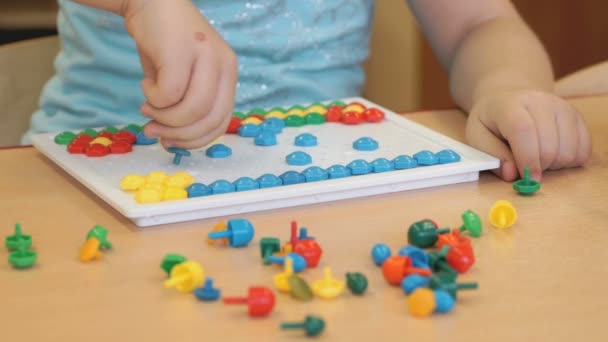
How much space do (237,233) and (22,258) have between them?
0.12m

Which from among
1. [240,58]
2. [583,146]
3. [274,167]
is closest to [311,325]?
[274,167]

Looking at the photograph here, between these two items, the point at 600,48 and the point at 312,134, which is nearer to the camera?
the point at 312,134

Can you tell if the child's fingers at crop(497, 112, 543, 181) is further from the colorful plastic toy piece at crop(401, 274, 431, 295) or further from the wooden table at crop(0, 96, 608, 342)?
the colorful plastic toy piece at crop(401, 274, 431, 295)

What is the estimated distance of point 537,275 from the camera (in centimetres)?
48

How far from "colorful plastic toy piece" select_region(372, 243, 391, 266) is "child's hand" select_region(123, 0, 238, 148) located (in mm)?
166

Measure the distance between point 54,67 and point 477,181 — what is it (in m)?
0.57

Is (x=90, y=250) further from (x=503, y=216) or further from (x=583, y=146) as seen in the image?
(x=583, y=146)

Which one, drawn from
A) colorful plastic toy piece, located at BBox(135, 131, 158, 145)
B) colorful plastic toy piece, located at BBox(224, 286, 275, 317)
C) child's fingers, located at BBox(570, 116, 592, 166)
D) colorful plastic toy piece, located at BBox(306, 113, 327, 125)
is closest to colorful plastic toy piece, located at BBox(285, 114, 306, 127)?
colorful plastic toy piece, located at BBox(306, 113, 327, 125)

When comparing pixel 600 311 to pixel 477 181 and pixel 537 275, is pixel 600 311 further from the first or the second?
pixel 477 181

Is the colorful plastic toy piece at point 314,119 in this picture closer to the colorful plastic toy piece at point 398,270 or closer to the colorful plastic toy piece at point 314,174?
the colorful plastic toy piece at point 314,174

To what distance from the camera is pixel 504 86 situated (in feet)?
2.56

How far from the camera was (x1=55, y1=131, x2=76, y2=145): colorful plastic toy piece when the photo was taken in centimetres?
72

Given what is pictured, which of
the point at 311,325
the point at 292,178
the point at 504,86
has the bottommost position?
the point at 311,325

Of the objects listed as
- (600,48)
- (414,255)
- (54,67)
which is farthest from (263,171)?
(600,48)
